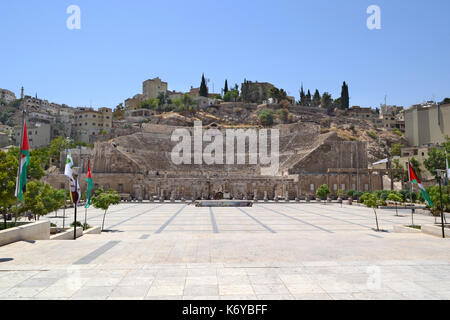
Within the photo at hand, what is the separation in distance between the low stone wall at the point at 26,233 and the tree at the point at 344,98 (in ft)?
339

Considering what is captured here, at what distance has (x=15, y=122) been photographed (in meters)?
95.8

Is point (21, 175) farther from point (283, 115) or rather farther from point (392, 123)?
point (392, 123)

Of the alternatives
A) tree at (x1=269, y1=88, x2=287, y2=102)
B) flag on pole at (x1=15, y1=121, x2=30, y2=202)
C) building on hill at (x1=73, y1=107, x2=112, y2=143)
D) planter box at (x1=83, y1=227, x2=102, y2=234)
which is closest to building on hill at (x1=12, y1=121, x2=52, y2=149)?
building on hill at (x1=73, y1=107, x2=112, y2=143)

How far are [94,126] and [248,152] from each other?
153 ft

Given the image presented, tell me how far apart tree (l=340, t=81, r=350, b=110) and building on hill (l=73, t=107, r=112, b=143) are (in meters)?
71.9

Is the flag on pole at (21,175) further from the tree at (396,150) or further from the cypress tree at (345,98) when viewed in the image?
the cypress tree at (345,98)

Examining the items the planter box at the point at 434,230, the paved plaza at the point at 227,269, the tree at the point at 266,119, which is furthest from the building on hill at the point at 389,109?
the paved plaza at the point at 227,269

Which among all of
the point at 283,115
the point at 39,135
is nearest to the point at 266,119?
the point at 283,115

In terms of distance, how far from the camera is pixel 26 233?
38.8ft

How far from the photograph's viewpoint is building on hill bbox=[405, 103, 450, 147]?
202ft

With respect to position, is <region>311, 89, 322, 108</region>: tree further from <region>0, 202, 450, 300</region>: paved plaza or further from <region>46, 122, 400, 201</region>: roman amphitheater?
<region>0, 202, 450, 300</region>: paved plaza

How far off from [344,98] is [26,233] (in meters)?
106

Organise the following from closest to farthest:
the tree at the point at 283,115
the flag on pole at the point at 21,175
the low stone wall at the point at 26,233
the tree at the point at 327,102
A: the flag on pole at the point at 21,175 < the low stone wall at the point at 26,233 < the tree at the point at 283,115 < the tree at the point at 327,102

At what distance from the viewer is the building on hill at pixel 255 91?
108000mm
